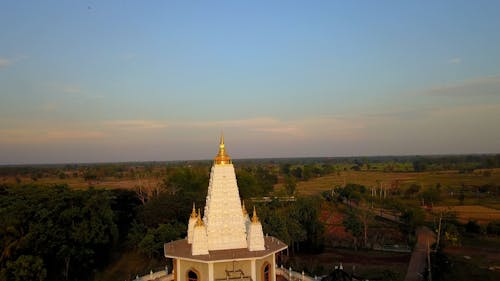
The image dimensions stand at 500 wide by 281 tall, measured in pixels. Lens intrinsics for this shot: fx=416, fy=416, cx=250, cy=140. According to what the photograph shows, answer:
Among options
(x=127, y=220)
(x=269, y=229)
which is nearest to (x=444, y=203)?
(x=269, y=229)

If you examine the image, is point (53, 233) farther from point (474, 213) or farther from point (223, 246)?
point (474, 213)

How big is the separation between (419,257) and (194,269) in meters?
19.0

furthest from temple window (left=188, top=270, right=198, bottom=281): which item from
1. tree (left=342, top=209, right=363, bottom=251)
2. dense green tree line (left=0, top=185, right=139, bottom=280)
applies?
tree (left=342, top=209, right=363, bottom=251)

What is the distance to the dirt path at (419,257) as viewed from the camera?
24.8 metres

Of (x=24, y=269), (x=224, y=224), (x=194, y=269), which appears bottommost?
(x=24, y=269)

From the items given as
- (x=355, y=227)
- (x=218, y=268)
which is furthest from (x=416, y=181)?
(x=218, y=268)

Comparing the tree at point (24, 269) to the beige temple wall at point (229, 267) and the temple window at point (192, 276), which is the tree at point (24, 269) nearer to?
the temple window at point (192, 276)

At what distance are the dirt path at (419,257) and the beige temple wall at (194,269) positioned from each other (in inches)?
524

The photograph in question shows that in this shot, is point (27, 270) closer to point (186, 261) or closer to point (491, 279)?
point (186, 261)

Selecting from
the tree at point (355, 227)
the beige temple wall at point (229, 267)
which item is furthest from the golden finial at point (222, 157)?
the tree at point (355, 227)

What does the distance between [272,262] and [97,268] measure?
1503 cm

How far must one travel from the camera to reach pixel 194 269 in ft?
56.3

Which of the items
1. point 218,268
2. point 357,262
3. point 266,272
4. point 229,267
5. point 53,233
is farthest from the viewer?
point 357,262

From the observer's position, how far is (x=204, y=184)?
5325cm
